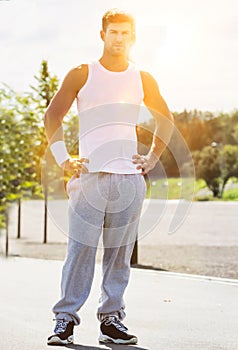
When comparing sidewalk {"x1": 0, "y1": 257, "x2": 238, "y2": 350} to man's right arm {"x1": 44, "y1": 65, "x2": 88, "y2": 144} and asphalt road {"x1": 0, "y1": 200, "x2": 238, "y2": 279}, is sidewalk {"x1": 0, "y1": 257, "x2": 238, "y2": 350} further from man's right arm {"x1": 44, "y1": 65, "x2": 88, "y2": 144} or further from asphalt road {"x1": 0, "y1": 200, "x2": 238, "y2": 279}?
man's right arm {"x1": 44, "y1": 65, "x2": 88, "y2": 144}

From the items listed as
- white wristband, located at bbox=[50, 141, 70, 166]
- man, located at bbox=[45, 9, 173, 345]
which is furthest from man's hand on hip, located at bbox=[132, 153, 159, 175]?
white wristband, located at bbox=[50, 141, 70, 166]

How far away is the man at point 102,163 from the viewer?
13.5 ft

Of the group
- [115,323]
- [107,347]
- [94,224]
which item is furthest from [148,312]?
[94,224]

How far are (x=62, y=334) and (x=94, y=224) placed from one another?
574 mm

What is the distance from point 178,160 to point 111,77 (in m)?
1.12

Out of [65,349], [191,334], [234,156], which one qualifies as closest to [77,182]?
[65,349]

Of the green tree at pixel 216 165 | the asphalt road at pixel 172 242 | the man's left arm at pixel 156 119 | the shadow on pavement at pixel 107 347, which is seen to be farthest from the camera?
the green tree at pixel 216 165

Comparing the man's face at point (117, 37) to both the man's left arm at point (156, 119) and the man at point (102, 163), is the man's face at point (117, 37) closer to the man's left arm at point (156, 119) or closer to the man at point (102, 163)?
the man at point (102, 163)

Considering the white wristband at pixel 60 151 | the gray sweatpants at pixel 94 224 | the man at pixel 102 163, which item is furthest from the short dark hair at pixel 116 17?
the gray sweatpants at pixel 94 224

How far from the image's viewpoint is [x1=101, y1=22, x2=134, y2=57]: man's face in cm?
414

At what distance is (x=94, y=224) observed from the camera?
13.5ft

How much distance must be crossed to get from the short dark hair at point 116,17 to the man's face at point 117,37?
0.06ft

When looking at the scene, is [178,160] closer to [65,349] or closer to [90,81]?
[90,81]

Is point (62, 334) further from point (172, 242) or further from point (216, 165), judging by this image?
point (216, 165)
